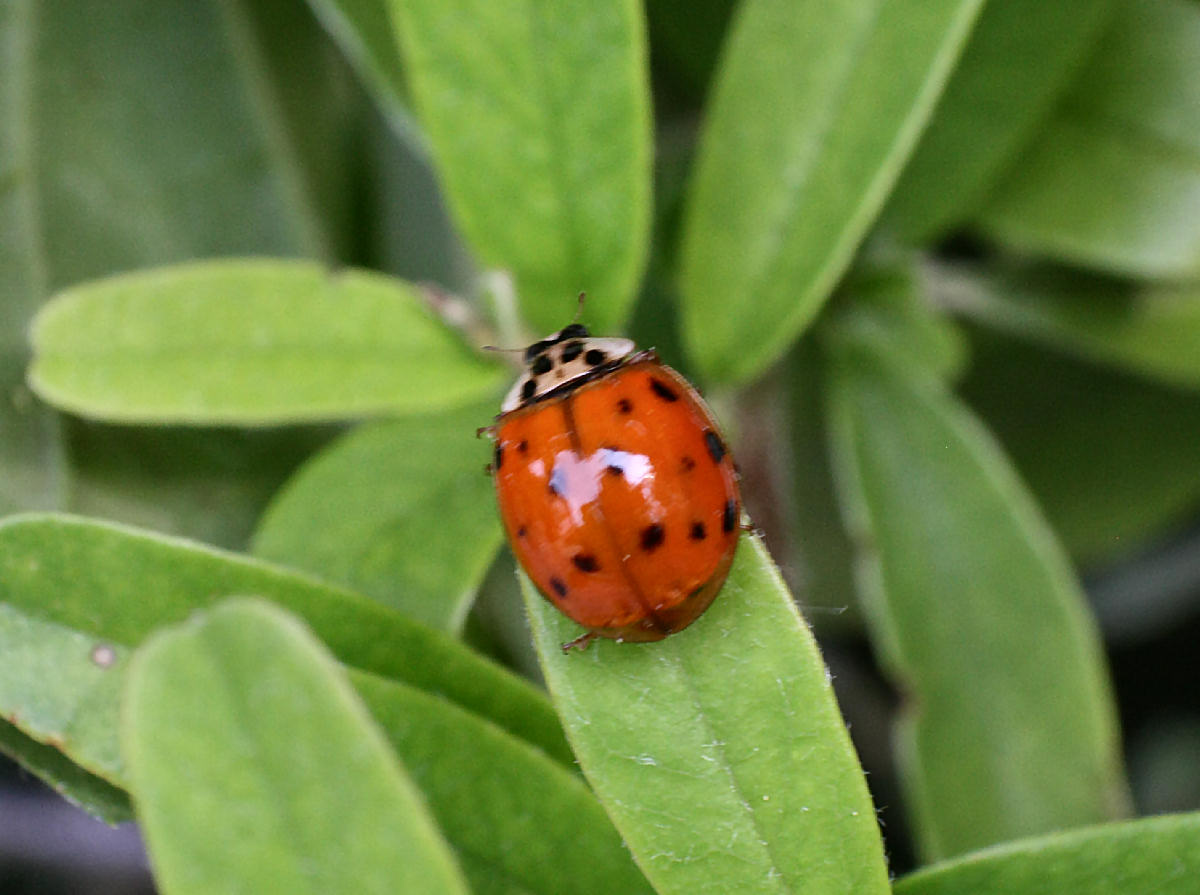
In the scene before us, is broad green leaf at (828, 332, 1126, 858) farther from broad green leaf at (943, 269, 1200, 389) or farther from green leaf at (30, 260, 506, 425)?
green leaf at (30, 260, 506, 425)

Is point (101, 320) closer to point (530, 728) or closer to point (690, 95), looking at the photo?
point (530, 728)

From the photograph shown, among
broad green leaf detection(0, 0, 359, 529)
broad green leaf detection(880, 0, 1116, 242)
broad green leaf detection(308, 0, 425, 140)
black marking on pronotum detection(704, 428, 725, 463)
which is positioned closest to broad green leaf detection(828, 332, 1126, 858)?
broad green leaf detection(880, 0, 1116, 242)

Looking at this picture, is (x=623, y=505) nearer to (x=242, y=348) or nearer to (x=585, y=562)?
(x=585, y=562)

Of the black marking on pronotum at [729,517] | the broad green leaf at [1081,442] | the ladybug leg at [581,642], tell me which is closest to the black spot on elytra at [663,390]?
the black marking on pronotum at [729,517]

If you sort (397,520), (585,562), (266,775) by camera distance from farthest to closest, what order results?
1. (397,520)
2. (585,562)
3. (266,775)

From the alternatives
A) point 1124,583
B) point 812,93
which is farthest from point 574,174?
point 1124,583

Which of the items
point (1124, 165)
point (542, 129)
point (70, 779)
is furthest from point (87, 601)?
point (1124, 165)
